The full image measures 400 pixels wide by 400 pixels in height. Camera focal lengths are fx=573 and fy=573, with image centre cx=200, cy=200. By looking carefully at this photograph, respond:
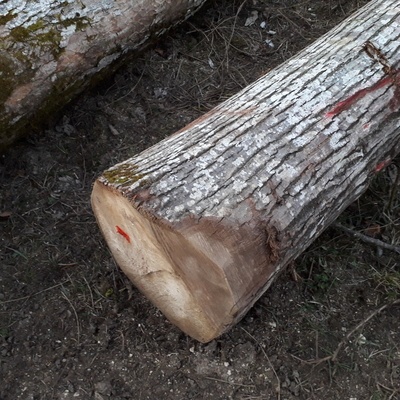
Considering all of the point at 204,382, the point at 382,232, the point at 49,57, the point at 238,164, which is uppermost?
the point at 49,57

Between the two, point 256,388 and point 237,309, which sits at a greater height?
point 237,309

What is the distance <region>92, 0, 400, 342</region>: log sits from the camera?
199 cm

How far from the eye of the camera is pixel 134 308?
260 centimetres

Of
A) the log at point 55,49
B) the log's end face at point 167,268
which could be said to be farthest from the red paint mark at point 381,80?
the log at point 55,49

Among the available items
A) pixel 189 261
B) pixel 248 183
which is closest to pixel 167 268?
pixel 189 261

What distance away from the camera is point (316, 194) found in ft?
7.34

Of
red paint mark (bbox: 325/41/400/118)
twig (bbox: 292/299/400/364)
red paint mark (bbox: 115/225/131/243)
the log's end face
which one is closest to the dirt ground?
twig (bbox: 292/299/400/364)

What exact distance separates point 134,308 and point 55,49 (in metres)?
1.32

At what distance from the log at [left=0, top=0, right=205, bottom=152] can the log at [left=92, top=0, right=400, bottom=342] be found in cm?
85

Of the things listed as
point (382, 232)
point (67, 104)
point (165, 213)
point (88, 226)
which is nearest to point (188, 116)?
point (67, 104)

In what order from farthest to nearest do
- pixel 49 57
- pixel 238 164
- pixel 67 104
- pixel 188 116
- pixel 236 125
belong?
pixel 188 116, pixel 67 104, pixel 49 57, pixel 236 125, pixel 238 164

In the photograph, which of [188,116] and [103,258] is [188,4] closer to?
[188,116]

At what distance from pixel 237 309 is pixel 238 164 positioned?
53 cm

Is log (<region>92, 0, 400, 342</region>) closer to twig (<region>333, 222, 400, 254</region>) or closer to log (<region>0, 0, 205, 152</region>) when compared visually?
Result: twig (<region>333, 222, 400, 254</region>)
